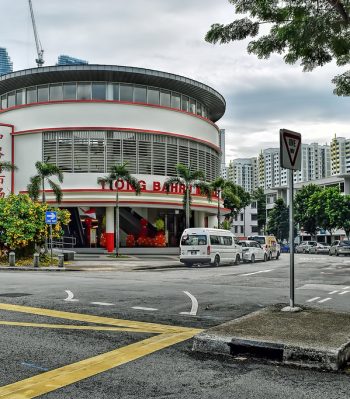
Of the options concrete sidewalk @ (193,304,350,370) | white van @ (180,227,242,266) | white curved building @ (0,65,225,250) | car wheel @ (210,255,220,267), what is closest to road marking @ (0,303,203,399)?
concrete sidewalk @ (193,304,350,370)

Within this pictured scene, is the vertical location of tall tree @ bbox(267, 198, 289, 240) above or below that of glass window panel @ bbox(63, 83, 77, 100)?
below

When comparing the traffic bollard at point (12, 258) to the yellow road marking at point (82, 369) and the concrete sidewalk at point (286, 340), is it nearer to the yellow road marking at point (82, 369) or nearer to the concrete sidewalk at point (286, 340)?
the yellow road marking at point (82, 369)

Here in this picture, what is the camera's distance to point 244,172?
196 meters

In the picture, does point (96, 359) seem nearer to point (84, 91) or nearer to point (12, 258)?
point (12, 258)

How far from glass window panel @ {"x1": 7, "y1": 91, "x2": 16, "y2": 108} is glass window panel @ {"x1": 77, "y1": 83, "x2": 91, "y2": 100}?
7084 mm

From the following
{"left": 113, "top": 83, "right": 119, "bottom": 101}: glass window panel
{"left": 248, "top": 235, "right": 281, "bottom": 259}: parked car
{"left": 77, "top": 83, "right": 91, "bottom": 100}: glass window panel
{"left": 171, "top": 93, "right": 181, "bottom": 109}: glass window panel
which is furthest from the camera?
{"left": 171, "top": 93, "right": 181, "bottom": 109}: glass window panel

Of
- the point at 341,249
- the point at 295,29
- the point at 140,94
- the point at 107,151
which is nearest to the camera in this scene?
the point at 295,29

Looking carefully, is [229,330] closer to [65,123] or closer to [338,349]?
[338,349]

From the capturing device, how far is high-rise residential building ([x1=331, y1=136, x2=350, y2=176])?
500ft

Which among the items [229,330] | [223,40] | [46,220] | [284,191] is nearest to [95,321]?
[229,330]

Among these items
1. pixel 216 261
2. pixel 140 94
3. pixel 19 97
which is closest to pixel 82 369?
pixel 216 261

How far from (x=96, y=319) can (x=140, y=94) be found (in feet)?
126

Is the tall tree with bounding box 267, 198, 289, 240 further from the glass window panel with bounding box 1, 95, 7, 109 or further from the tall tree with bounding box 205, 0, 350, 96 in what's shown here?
the tall tree with bounding box 205, 0, 350, 96

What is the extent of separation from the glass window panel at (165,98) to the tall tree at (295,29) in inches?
1392
